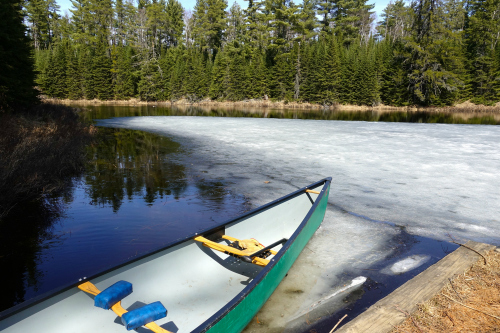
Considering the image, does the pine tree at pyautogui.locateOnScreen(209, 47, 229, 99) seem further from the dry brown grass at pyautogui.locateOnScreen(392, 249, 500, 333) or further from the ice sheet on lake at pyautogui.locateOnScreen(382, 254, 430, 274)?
the dry brown grass at pyautogui.locateOnScreen(392, 249, 500, 333)

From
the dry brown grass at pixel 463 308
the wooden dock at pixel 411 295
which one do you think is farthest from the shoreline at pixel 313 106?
the dry brown grass at pixel 463 308

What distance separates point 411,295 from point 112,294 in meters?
2.54

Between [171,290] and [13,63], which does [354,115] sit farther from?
[171,290]

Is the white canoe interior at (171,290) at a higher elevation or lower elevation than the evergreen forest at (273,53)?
lower

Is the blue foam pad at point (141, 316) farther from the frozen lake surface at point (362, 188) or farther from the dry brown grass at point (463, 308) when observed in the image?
the dry brown grass at point (463, 308)

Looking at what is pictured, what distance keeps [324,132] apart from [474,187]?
908cm

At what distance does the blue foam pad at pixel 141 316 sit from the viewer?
2.38 meters

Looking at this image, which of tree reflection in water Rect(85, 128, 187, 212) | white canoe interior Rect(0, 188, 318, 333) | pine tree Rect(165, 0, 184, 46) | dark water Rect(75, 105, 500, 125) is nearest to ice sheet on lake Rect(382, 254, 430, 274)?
white canoe interior Rect(0, 188, 318, 333)

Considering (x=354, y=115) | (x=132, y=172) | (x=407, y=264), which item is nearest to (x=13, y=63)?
(x=132, y=172)

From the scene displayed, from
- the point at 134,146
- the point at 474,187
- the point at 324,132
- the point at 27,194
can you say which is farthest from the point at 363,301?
the point at 324,132

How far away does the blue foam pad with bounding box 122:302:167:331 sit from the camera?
93.6 inches

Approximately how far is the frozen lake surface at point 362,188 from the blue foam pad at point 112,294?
1129mm

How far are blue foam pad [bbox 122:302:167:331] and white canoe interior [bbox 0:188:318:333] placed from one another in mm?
278

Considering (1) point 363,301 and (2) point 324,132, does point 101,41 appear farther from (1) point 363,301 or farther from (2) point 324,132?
(1) point 363,301
